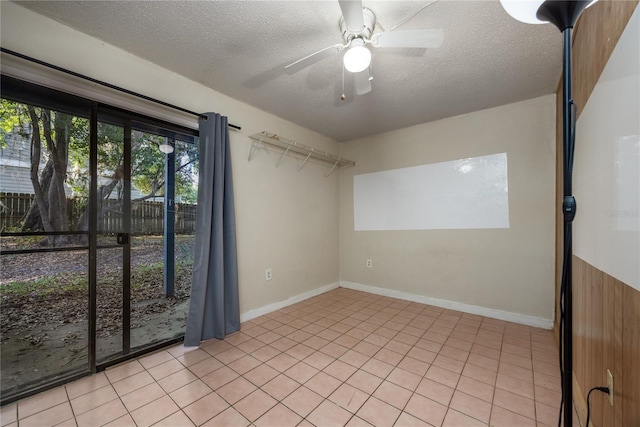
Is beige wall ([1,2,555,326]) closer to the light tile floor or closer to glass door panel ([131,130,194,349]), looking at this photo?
glass door panel ([131,130,194,349])

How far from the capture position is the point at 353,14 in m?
1.24

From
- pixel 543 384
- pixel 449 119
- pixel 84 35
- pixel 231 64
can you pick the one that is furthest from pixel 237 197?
pixel 543 384

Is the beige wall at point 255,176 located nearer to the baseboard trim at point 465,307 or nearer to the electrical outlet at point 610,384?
the baseboard trim at point 465,307

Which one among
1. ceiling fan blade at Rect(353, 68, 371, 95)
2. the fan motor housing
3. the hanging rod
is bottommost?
the hanging rod

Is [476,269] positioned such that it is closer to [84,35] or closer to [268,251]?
[268,251]

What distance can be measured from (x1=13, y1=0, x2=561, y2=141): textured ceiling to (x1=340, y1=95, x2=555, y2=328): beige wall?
0.28 meters

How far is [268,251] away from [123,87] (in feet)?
6.42

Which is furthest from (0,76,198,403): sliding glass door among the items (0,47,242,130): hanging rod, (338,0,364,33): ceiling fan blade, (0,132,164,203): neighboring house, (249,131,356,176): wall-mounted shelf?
(338,0,364,33): ceiling fan blade

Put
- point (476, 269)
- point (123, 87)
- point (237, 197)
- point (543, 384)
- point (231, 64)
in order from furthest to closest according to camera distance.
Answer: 1. point (476, 269)
2. point (237, 197)
3. point (231, 64)
4. point (123, 87)
5. point (543, 384)

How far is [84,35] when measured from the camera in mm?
1695

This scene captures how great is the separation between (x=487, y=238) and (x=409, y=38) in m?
2.29

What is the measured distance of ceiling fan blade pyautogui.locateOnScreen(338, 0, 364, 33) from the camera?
1170mm

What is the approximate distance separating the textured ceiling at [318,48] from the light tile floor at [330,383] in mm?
2318

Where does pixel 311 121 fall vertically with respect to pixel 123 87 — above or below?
above
